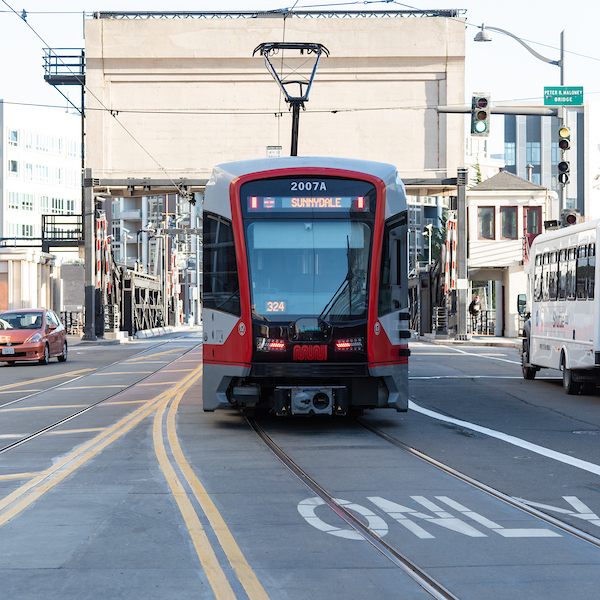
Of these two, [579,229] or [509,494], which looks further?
[579,229]

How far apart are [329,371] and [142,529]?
5.02 meters

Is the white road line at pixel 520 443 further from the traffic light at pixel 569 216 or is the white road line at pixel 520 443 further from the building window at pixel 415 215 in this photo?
the building window at pixel 415 215

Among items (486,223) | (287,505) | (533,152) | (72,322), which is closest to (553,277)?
(287,505)

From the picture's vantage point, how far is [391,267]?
38.5 ft

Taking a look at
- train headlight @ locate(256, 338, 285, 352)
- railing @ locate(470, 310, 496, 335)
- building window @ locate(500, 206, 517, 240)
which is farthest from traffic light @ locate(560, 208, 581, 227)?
railing @ locate(470, 310, 496, 335)

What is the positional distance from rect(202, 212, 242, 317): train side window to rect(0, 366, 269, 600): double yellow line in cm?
168

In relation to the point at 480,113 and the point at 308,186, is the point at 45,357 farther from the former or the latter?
the point at 308,186

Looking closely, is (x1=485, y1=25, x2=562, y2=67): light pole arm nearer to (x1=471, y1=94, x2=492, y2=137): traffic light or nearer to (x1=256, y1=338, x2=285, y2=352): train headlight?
(x1=471, y1=94, x2=492, y2=137): traffic light

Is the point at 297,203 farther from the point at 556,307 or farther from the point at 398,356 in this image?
the point at 556,307

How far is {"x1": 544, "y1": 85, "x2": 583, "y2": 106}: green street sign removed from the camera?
2406 cm

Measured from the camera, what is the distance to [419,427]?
12.6 m

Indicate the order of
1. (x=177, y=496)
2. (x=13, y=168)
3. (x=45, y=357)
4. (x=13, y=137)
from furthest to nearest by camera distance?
(x=13, y=168)
(x=13, y=137)
(x=45, y=357)
(x=177, y=496)

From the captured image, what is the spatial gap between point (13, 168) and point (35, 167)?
130 inches

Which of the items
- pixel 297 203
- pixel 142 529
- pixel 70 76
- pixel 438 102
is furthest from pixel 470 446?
pixel 70 76
